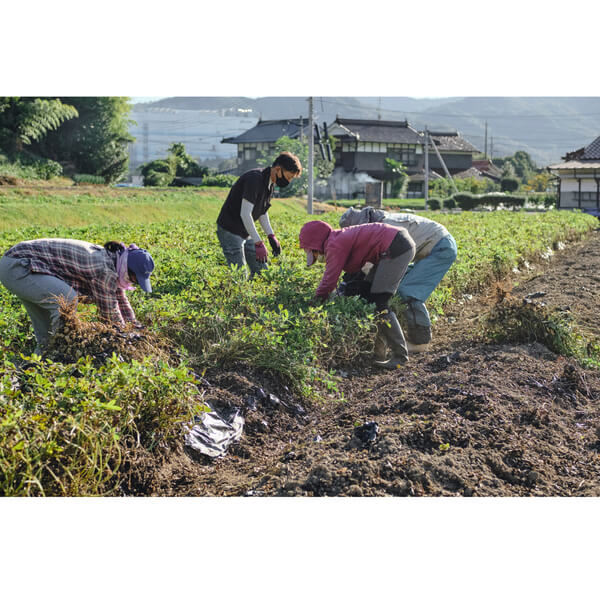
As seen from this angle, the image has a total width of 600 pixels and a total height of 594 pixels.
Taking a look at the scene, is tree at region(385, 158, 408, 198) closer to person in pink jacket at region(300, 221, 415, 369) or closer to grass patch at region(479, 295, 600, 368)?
grass patch at region(479, 295, 600, 368)

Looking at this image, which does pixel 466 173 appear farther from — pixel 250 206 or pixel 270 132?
pixel 250 206

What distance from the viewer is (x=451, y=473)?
10.0 ft

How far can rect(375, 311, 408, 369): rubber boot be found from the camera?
5238 millimetres

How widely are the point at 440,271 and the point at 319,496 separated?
10.6 feet

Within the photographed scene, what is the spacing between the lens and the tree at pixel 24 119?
29453 mm

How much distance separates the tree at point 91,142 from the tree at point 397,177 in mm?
19829

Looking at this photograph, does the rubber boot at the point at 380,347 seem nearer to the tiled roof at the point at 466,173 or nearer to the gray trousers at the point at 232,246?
the gray trousers at the point at 232,246

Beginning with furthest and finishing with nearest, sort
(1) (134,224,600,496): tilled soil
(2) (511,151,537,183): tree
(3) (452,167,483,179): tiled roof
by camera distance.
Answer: (2) (511,151,537,183): tree, (3) (452,167,483,179): tiled roof, (1) (134,224,600,496): tilled soil

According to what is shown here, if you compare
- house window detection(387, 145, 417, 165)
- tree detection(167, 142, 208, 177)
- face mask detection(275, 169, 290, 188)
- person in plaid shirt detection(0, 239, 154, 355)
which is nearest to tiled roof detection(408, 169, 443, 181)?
house window detection(387, 145, 417, 165)

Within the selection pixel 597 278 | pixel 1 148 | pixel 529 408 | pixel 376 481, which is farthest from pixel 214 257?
pixel 1 148

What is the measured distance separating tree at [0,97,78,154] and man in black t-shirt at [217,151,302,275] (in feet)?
88.2

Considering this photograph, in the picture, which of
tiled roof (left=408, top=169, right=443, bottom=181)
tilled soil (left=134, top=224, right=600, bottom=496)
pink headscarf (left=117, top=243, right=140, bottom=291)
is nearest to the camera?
tilled soil (left=134, top=224, right=600, bottom=496)

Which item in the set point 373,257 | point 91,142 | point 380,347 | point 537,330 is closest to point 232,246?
point 373,257

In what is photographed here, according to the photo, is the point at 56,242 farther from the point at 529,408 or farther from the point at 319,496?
the point at 529,408
